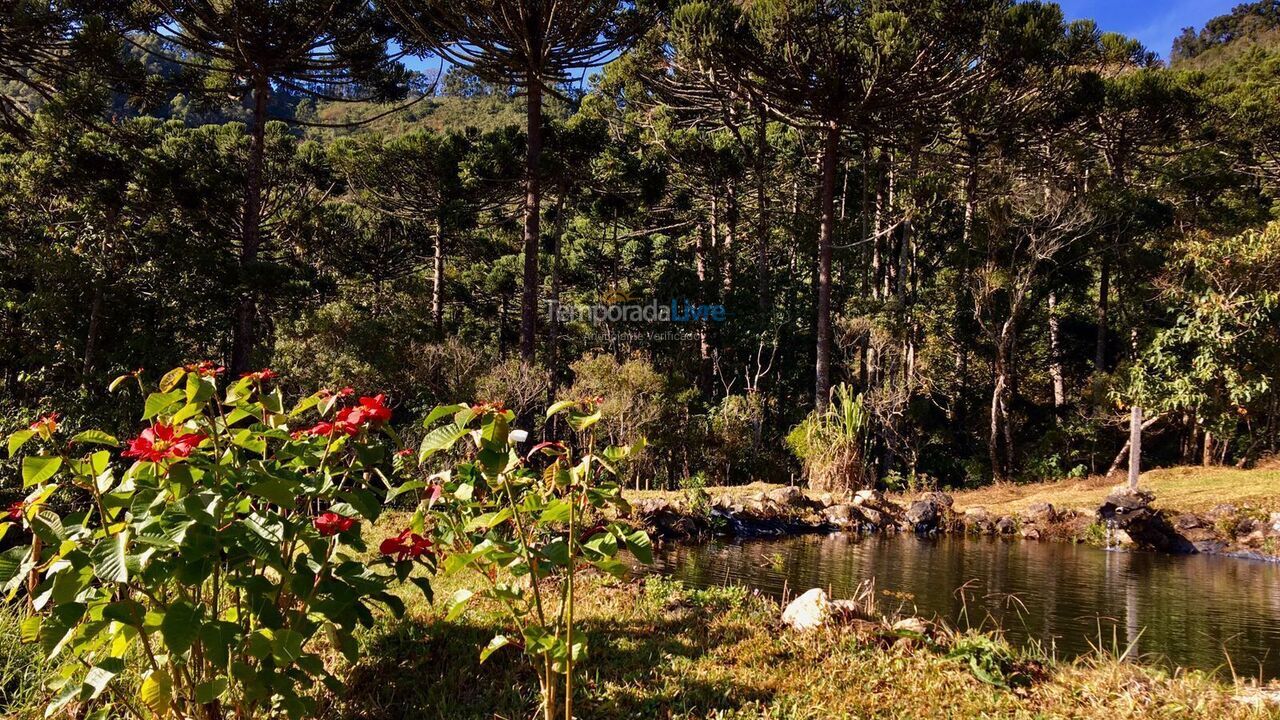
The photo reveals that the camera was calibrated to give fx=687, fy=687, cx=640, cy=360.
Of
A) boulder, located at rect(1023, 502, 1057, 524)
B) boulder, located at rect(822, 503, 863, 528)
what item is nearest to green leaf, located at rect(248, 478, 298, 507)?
boulder, located at rect(822, 503, 863, 528)

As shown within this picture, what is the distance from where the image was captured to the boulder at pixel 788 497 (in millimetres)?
Result: 9086

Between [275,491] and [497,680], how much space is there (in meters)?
1.29

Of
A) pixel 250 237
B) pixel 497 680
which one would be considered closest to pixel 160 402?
pixel 497 680

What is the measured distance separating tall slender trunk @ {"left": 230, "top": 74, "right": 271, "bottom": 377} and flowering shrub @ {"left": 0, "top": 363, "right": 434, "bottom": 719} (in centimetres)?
975

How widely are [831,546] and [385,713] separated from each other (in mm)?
6258

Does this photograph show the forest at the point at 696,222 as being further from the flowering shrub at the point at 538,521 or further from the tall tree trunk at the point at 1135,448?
the flowering shrub at the point at 538,521

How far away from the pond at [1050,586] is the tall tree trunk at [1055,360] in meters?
8.71

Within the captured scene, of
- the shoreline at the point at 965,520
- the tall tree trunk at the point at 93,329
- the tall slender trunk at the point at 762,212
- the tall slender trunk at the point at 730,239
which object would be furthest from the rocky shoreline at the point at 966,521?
the tall slender trunk at the point at 730,239

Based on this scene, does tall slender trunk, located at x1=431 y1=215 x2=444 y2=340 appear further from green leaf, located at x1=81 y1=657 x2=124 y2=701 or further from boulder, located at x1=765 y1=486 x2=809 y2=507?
green leaf, located at x1=81 y1=657 x2=124 y2=701

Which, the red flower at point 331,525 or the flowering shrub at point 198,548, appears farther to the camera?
the red flower at point 331,525

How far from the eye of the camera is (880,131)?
13.3 meters

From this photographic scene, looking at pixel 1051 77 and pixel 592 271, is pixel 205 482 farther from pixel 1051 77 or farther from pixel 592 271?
pixel 592 271

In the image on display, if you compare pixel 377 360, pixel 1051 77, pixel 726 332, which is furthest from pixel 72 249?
pixel 1051 77

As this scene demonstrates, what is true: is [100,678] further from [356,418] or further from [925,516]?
[925,516]
